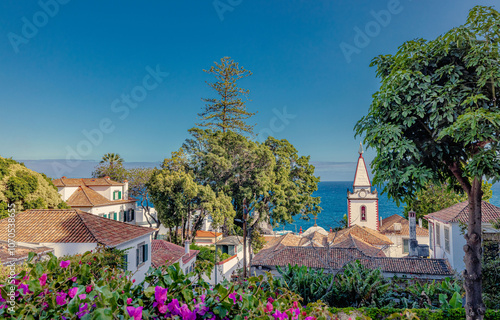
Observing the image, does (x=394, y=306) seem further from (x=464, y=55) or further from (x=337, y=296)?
(x=464, y=55)

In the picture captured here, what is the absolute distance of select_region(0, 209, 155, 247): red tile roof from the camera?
13.3m

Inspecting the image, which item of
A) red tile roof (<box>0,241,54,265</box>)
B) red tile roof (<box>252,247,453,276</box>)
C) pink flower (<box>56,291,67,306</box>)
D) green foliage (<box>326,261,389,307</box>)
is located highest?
pink flower (<box>56,291,67,306</box>)

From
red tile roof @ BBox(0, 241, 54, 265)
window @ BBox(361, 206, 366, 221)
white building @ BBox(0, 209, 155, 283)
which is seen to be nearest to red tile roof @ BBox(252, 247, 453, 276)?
white building @ BBox(0, 209, 155, 283)

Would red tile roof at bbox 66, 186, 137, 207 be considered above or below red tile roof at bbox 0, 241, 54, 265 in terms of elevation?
above

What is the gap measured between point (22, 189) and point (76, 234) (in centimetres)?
758

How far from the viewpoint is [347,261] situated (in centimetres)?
1480

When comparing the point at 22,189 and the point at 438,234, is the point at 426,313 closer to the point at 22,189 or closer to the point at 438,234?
the point at 438,234

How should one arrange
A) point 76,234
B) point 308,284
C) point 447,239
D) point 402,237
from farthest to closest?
point 402,237
point 447,239
point 76,234
point 308,284

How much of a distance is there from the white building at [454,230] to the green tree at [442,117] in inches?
308

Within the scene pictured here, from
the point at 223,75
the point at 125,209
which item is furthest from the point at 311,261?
the point at 223,75

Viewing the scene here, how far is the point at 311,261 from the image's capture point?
1551 cm

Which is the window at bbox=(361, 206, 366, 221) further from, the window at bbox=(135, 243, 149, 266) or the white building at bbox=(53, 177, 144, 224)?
the window at bbox=(135, 243, 149, 266)

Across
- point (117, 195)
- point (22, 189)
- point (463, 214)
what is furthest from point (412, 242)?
point (117, 195)

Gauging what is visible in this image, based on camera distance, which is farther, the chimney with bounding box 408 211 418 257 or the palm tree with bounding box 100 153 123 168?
the palm tree with bounding box 100 153 123 168
